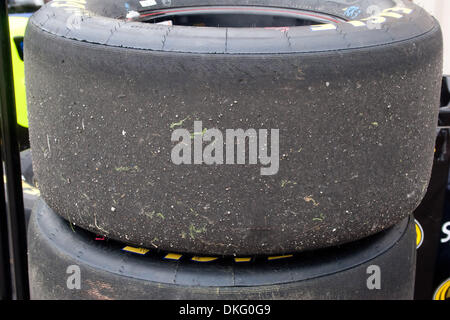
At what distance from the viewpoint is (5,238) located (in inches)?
57.9

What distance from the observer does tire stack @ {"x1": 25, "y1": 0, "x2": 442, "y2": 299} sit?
0.80m

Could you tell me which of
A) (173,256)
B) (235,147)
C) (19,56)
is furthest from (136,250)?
(19,56)

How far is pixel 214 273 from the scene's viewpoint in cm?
92

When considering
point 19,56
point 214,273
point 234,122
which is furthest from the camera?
point 19,56

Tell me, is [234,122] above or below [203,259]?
above

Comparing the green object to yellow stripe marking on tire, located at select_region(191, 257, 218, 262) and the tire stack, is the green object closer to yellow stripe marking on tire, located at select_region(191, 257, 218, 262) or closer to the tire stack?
the tire stack

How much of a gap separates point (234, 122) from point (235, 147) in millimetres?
38

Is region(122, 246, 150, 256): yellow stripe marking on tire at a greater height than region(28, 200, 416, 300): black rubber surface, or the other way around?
region(122, 246, 150, 256): yellow stripe marking on tire

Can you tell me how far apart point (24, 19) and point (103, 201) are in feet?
6.54

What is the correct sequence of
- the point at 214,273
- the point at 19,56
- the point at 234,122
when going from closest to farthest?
the point at 234,122 < the point at 214,273 < the point at 19,56

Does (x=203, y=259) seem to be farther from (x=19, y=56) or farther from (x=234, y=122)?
(x=19, y=56)

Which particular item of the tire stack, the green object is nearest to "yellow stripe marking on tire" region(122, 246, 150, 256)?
the tire stack
